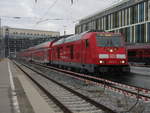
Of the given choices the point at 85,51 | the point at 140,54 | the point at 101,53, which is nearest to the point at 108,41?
the point at 101,53

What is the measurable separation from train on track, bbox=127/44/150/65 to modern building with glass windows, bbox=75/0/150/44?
98.1ft

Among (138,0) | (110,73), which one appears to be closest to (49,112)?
(110,73)

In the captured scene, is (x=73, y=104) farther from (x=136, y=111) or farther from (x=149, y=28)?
(x=149, y=28)

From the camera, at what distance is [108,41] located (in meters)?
18.8

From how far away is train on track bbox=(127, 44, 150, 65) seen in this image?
43312 millimetres

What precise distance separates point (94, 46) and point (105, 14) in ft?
281

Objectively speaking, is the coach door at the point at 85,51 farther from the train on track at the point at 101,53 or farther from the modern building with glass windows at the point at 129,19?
the modern building with glass windows at the point at 129,19

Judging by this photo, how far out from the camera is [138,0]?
270ft

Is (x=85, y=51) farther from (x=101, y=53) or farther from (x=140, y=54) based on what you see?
Answer: (x=140, y=54)

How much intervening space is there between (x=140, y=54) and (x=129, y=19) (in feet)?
Answer: 144

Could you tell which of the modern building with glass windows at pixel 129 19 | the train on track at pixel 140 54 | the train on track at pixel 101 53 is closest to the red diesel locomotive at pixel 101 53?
the train on track at pixel 101 53

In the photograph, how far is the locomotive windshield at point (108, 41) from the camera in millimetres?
18516

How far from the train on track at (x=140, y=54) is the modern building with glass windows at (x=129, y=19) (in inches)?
1177

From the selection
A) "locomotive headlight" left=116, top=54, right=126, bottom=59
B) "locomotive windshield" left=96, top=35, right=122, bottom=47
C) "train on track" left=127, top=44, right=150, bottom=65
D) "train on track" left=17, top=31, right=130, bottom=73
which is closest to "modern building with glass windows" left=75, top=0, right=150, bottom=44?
"train on track" left=127, top=44, right=150, bottom=65
